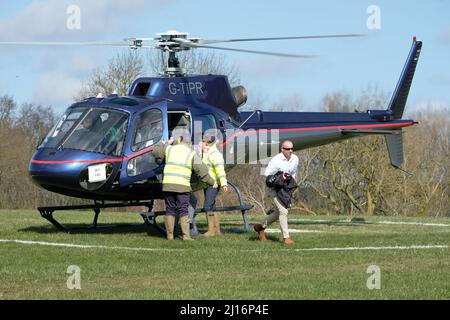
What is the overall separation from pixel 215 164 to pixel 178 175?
1.15 metres

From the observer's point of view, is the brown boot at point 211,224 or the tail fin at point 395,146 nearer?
the brown boot at point 211,224

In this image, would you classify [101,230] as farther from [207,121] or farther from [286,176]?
[286,176]

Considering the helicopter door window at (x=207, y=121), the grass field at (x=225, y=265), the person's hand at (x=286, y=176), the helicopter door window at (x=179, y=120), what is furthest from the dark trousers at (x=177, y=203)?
the helicopter door window at (x=207, y=121)

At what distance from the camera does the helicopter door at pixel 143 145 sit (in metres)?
16.7

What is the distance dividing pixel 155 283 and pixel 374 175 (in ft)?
138

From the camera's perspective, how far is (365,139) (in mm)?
50656

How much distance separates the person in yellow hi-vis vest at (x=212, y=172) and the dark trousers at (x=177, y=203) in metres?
0.92

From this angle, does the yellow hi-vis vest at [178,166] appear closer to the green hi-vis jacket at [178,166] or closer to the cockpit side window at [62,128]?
the green hi-vis jacket at [178,166]

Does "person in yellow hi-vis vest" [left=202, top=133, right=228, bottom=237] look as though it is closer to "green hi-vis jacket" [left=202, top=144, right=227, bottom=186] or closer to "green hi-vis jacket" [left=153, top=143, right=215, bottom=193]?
"green hi-vis jacket" [left=202, top=144, right=227, bottom=186]

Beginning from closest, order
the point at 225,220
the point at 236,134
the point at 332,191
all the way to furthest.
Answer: the point at 236,134 → the point at 225,220 → the point at 332,191

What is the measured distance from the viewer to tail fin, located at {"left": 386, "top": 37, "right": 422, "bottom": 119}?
2253 cm
